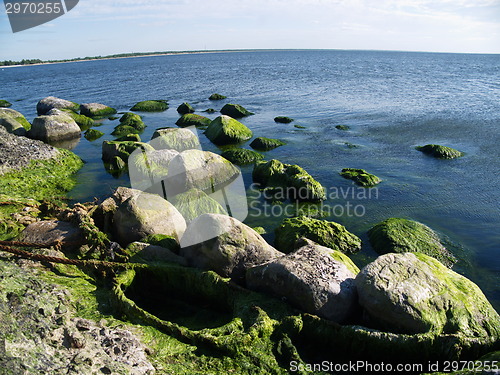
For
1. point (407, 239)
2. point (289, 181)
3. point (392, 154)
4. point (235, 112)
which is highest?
point (407, 239)

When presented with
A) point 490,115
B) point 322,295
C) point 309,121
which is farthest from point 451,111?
point 322,295

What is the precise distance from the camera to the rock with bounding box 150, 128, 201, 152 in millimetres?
16594

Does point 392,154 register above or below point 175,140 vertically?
below

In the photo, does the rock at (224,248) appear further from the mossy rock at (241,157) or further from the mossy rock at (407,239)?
the mossy rock at (241,157)

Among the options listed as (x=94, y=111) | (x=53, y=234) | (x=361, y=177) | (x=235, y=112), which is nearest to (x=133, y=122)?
(x=94, y=111)

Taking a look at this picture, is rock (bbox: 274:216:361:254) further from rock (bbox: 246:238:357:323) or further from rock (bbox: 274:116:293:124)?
rock (bbox: 274:116:293:124)

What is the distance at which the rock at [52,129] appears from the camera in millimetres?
19858

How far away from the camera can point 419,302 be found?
18.8 ft

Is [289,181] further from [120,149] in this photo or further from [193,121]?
[193,121]

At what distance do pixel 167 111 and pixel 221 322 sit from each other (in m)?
25.9

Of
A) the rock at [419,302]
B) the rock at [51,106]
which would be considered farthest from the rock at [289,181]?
the rock at [51,106]

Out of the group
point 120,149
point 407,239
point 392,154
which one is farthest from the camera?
point 392,154

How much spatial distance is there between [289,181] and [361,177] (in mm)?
2998

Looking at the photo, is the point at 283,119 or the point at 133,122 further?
the point at 283,119
